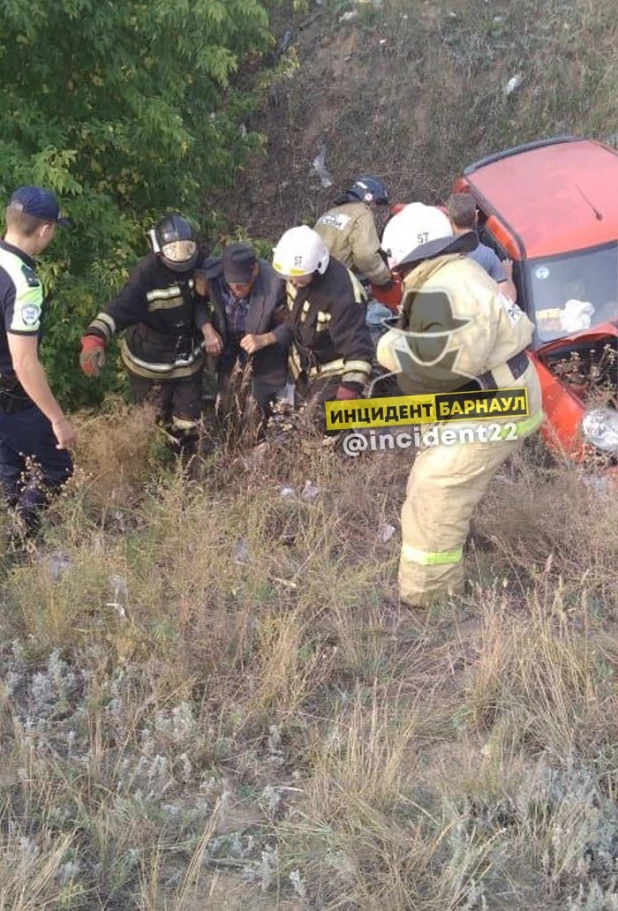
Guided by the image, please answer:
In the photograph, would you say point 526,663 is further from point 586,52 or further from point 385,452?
point 586,52

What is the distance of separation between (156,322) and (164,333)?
0.10 meters

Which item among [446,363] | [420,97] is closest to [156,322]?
[446,363]

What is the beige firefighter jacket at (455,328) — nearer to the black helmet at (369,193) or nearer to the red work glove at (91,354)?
the red work glove at (91,354)

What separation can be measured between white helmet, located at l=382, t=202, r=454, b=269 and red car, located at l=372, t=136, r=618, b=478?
152 cm

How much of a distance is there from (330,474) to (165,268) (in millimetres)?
1536

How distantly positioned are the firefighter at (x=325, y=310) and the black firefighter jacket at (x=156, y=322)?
2.18ft

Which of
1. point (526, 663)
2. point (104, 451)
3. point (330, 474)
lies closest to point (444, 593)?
point (526, 663)

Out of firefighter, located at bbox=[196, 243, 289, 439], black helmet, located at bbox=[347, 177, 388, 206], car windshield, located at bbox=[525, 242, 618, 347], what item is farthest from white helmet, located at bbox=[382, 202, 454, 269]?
black helmet, located at bbox=[347, 177, 388, 206]

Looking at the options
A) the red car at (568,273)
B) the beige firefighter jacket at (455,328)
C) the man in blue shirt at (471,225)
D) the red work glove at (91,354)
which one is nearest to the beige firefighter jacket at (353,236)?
the red car at (568,273)

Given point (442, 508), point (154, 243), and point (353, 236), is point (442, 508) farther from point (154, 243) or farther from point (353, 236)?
point (353, 236)

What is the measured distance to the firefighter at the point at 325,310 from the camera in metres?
4.38

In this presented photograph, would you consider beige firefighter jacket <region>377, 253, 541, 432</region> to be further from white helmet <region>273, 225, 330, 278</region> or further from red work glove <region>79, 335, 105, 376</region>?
red work glove <region>79, 335, 105, 376</region>

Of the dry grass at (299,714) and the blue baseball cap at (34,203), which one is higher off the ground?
the blue baseball cap at (34,203)

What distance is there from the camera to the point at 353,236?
20.3ft
